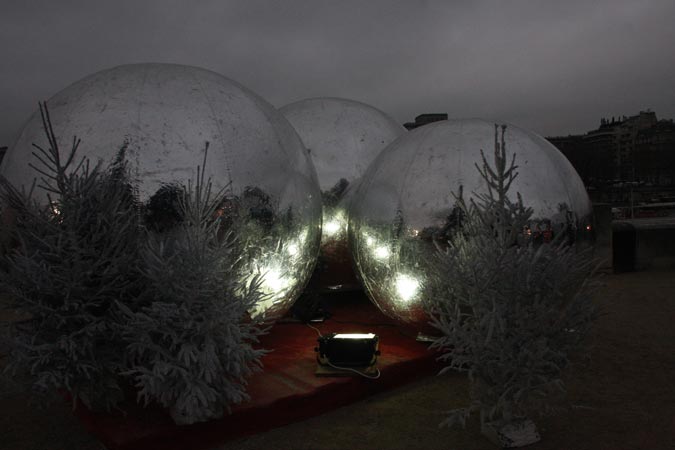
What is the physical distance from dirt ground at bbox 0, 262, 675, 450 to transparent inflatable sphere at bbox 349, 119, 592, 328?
102 centimetres

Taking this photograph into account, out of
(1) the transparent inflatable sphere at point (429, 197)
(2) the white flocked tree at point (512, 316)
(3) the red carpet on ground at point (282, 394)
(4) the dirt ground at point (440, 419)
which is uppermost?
(1) the transparent inflatable sphere at point (429, 197)

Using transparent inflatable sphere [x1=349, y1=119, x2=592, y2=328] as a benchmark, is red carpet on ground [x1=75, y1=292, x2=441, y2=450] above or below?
below

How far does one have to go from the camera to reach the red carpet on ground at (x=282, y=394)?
12.7 feet

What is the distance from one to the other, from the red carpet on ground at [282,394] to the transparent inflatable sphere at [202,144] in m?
0.68

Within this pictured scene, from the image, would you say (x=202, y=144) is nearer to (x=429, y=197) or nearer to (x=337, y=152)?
(x=429, y=197)

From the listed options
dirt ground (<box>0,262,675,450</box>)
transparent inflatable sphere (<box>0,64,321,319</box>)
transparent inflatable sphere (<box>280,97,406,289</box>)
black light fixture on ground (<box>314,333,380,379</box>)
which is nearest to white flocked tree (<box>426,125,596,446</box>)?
dirt ground (<box>0,262,675,450</box>)

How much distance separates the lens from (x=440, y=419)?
14.9 feet

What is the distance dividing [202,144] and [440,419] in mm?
3141

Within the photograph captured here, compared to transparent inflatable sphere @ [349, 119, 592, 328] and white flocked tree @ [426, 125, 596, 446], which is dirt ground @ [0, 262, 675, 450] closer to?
white flocked tree @ [426, 125, 596, 446]

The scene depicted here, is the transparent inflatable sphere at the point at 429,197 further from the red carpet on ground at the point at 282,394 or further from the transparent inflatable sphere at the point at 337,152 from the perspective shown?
the transparent inflatable sphere at the point at 337,152

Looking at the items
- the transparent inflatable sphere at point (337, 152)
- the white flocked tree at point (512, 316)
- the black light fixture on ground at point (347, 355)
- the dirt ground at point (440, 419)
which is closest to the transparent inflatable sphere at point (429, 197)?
the black light fixture on ground at point (347, 355)

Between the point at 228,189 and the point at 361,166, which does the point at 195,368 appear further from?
the point at 361,166

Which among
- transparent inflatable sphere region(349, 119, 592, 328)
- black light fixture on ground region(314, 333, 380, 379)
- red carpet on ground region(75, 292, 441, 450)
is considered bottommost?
red carpet on ground region(75, 292, 441, 450)

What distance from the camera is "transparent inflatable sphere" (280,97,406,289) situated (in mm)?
7234
